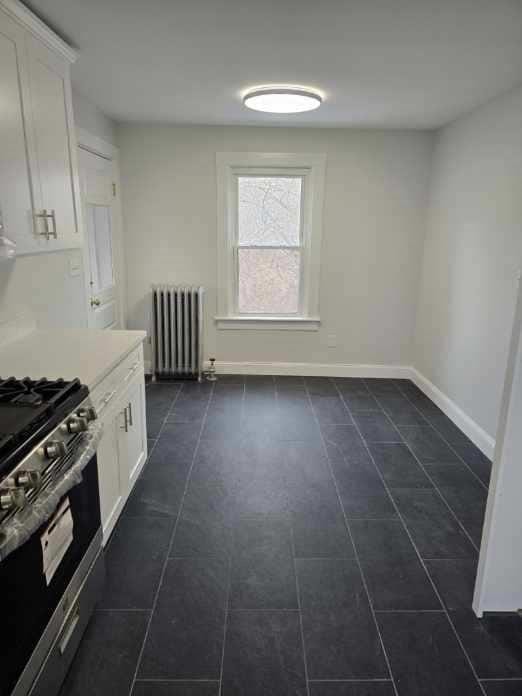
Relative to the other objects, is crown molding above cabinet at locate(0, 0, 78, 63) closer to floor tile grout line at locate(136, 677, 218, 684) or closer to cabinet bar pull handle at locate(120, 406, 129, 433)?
cabinet bar pull handle at locate(120, 406, 129, 433)

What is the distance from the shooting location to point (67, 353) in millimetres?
2094

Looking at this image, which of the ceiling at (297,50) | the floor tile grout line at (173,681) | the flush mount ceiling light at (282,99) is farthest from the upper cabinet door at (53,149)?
the floor tile grout line at (173,681)

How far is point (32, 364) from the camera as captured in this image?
1.95 metres

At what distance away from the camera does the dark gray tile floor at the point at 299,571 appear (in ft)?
5.14

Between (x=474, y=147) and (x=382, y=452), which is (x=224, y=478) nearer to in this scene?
(x=382, y=452)

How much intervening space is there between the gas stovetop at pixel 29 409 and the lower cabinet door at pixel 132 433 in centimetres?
66

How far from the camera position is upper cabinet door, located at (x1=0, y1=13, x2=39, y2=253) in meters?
1.78

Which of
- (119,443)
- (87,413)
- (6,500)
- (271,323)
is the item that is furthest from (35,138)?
(271,323)

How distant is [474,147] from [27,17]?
2988 mm

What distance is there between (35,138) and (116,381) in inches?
46.0

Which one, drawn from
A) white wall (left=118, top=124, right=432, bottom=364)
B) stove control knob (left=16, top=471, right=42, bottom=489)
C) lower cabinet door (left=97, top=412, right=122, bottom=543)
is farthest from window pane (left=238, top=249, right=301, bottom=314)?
stove control knob (left=16, top=471, right=42, bottom=489)

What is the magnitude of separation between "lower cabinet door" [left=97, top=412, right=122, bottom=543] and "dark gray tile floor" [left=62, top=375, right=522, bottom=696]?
17cm

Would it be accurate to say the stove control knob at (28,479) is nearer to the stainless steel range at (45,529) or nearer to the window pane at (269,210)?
the stainless steel range at (45,529)

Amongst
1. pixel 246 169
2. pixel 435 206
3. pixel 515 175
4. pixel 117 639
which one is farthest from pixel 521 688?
pixel 246 169
